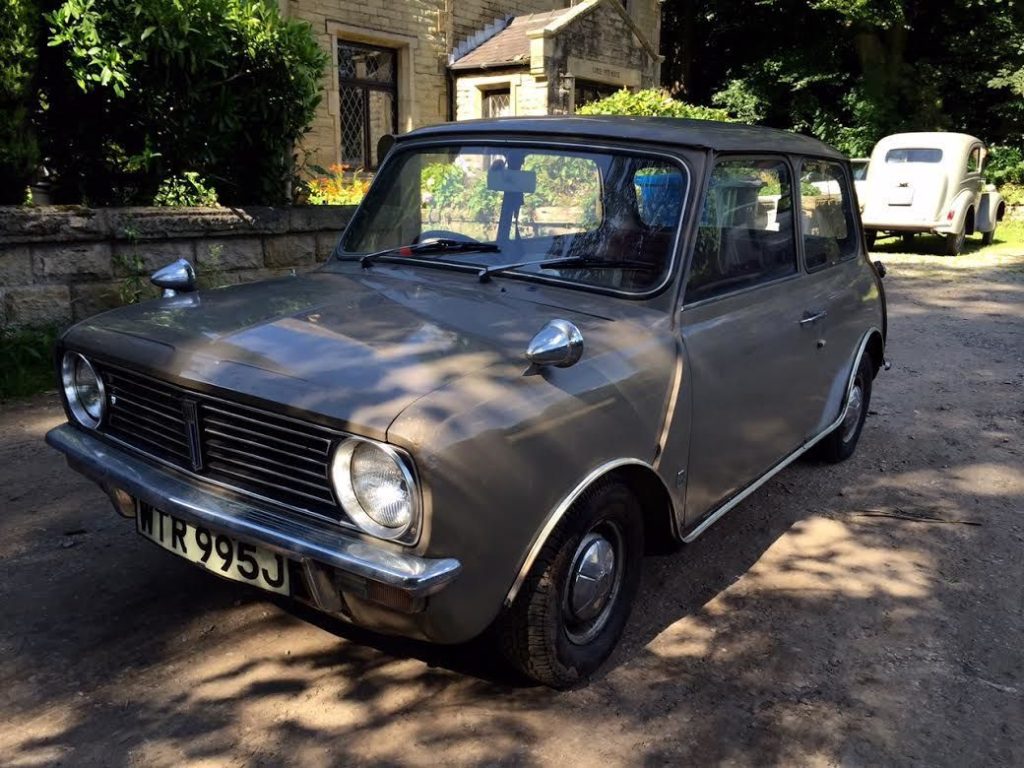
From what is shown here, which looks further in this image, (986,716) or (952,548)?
(952,548)

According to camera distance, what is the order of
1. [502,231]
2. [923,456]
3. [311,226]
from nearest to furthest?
[502,231]
[923,456]
[311,226]

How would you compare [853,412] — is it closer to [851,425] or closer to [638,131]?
[851,425]

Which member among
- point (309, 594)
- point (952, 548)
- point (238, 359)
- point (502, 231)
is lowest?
point (952, 548)

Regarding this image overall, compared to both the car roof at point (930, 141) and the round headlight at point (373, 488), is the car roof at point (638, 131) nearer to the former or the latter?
the round headlight at point (373, 488)

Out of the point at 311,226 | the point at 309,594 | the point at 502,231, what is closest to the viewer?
the point at 309,594

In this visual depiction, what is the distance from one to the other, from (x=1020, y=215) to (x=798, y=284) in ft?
64.2

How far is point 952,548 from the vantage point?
4.11 m

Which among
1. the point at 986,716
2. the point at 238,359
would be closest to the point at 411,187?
the point at 238,359

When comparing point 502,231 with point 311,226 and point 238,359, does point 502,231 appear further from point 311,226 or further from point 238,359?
point 311,226

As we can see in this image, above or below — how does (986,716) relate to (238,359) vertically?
below

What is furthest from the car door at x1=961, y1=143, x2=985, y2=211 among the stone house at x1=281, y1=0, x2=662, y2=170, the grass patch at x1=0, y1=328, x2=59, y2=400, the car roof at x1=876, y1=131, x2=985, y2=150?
the grass patch at x1=0, y1=328, x2=59, y2=400

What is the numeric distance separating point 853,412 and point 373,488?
12.0 feet

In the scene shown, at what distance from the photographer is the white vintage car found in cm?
1497

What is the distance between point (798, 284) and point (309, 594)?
8.71 ft
